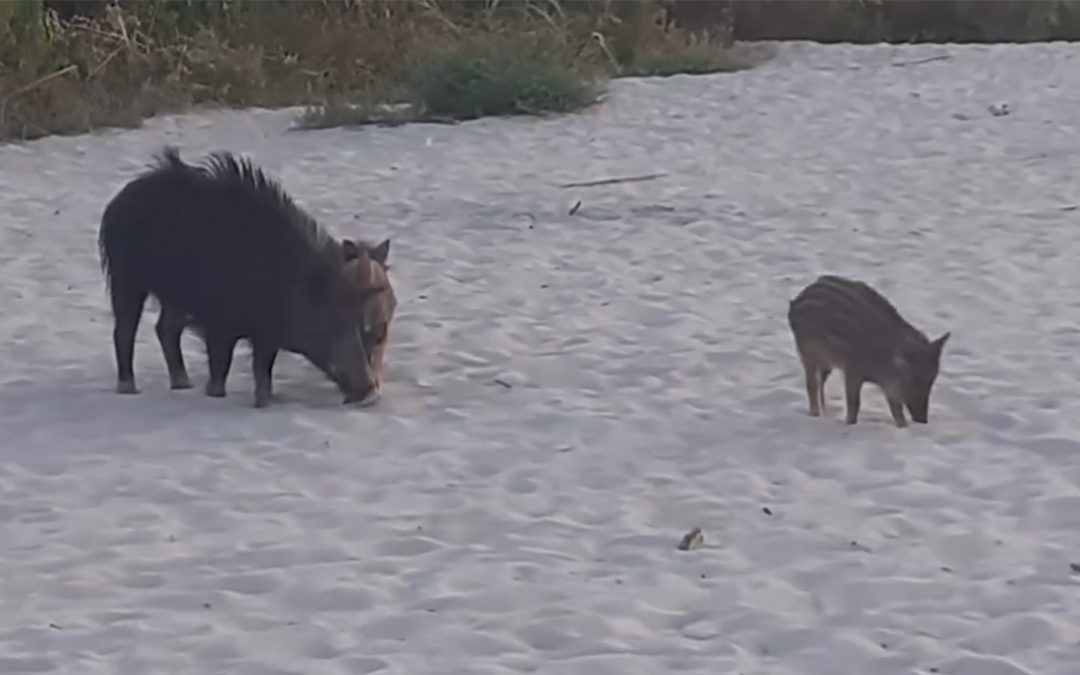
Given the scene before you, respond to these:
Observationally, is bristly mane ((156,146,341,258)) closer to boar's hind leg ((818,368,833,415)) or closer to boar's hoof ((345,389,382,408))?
boar's hoof ((345,389,382,408))

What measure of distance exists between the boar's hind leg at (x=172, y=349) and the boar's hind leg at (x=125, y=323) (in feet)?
0.34

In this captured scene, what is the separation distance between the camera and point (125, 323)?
8.16 metres

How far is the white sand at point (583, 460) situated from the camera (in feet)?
17.5

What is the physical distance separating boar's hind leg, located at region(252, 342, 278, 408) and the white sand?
0.07m

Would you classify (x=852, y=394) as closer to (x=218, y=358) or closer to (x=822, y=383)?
(x=822, y=383)

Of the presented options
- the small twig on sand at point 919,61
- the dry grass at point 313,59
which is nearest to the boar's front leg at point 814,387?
the dry grass at point 313,59

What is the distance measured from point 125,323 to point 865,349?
2757 mm

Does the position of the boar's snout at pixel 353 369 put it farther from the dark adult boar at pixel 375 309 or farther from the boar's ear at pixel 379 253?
the boar's ear at pixel 379 253

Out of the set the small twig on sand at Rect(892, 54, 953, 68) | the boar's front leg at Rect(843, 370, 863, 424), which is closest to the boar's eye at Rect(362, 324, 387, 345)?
the boar's front leg at Rect(843, 370, 863, 424)

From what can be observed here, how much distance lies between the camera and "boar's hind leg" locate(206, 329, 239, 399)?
26.0 feet

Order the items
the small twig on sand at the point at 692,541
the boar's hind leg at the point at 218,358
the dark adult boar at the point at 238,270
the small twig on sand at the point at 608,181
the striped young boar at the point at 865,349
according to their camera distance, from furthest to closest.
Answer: the small twig on sand at the point at 608,181 < the boar's hind leg at the point at 218,358 < the dark adult boar at the point at 238,270 < the striped young boar at the point at 865,349 < the small twig on sand at the point at 692,541

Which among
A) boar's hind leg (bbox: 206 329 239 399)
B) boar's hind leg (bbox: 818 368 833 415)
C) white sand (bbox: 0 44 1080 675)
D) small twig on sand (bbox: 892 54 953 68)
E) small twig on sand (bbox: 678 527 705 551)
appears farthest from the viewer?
small twig on sand (bbox: 892 54 953 68)

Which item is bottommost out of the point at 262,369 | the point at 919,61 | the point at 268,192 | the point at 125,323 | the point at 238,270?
the point at 919,61

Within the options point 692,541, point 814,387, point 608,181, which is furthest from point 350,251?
point 608,181
